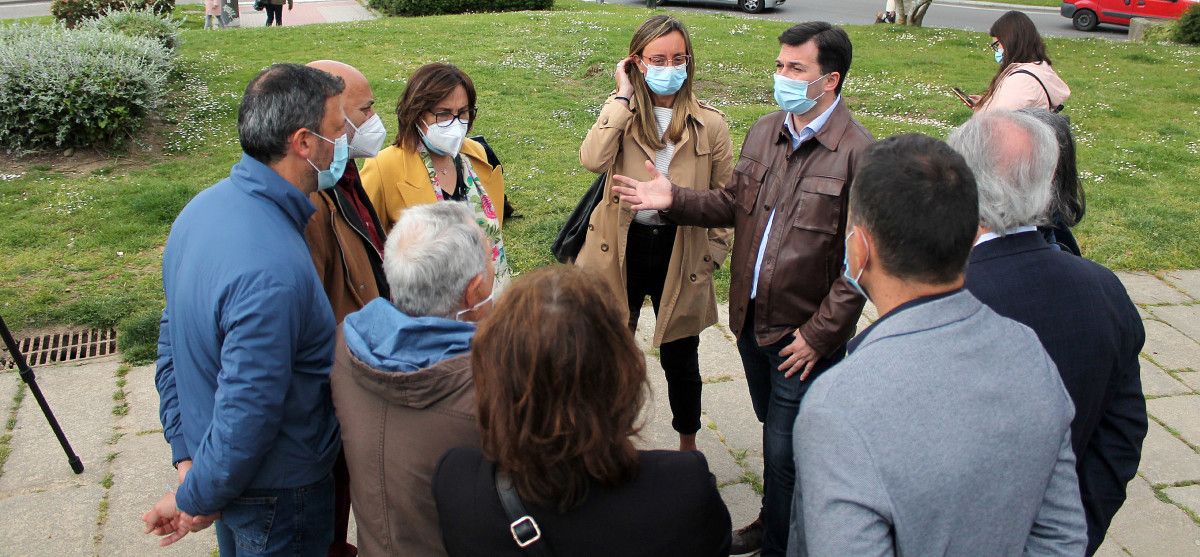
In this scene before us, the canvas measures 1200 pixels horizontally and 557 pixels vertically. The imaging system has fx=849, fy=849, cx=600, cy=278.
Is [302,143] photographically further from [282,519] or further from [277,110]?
[282,519]

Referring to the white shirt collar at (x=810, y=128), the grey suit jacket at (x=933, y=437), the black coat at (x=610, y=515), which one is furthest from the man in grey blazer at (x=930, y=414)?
the white shirt collar at (x=810, y=128)

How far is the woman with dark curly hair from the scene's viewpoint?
1.60 metres

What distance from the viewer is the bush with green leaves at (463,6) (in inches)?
645

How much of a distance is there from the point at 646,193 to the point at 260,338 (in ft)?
5.27

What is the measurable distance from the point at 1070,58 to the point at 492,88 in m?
9.18

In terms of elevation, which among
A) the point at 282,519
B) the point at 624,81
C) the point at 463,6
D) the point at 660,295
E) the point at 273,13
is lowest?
the point at 282,519

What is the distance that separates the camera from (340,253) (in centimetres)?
288

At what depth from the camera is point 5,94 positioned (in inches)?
292

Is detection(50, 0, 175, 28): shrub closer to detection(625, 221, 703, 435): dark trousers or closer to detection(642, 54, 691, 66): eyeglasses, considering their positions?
detection(642, 54, 691, 66): eyeglasses

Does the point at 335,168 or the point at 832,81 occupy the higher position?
the point at 832,81

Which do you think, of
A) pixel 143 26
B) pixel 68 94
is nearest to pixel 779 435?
pixel 68 94

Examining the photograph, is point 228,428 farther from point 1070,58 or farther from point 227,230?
point 1070,58

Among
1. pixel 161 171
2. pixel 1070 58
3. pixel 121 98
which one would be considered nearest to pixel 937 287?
pixel 161 171

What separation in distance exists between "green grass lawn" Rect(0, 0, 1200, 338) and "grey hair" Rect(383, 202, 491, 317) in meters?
3.56
